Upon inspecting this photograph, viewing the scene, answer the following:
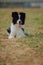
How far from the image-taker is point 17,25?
9.27 m

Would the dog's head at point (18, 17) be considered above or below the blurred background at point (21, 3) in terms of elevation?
above

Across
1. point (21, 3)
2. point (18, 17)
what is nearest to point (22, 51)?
point (18, 17)

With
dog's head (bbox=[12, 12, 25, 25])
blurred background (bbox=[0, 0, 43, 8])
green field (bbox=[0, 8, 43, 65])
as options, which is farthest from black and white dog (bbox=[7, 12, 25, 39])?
blurred background (bbox=[0, 0, 43, 8])

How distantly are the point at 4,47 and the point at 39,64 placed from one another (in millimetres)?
1915

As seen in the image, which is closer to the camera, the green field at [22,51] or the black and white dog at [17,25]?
the green field at [22,51]

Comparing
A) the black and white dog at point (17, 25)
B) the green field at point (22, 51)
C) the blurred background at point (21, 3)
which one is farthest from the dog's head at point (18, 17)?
the blurred background at point (21, 3)

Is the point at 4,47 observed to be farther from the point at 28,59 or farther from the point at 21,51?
the point at 28,59

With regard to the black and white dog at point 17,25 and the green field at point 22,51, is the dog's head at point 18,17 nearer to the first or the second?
the black and white dog at point 17,25

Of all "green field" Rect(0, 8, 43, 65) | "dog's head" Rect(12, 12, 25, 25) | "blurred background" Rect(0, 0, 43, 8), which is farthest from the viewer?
"blurred background" Rect(0, 0, 43, 8)

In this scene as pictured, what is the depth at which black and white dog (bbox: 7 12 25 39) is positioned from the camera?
360 inches

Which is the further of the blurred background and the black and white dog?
the blurred background

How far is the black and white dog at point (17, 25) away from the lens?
30.0ft

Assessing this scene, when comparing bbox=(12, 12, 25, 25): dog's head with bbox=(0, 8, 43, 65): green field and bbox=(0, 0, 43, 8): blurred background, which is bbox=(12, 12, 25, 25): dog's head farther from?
bbox=(0, 0, 43, 8): blurred background

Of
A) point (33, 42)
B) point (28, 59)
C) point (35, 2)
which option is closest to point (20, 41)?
point (33, 42)
